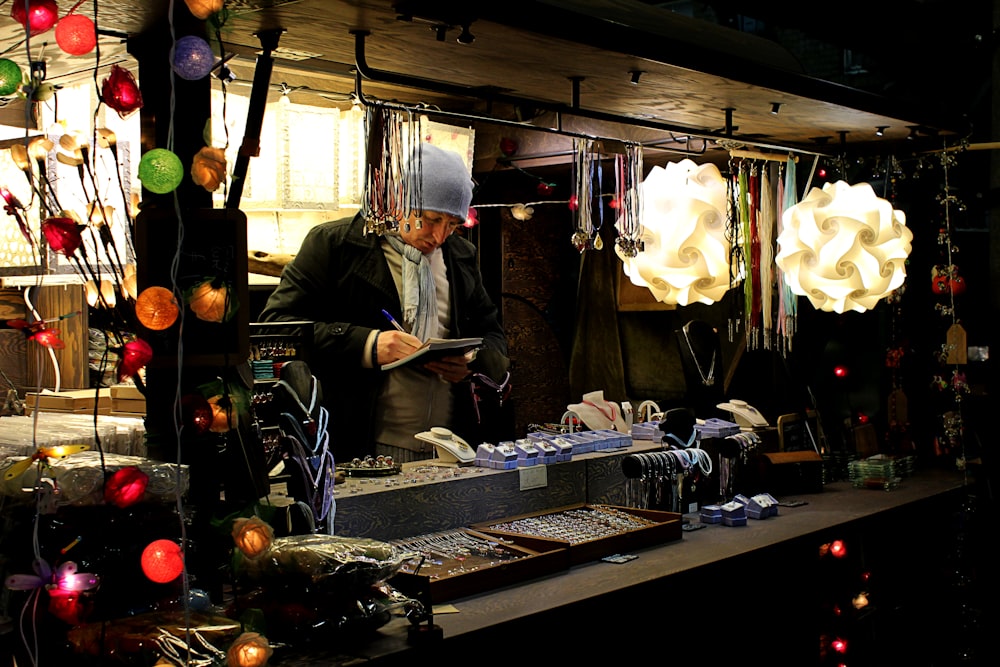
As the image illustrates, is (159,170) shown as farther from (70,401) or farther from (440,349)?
(440,349)

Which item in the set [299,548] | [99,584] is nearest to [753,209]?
[299,548]

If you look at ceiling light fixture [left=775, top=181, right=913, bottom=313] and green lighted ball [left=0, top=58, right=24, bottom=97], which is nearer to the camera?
green lighted ball [left=0, top=58, right=24, bottom=97]

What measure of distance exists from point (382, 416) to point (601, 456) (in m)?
0.93

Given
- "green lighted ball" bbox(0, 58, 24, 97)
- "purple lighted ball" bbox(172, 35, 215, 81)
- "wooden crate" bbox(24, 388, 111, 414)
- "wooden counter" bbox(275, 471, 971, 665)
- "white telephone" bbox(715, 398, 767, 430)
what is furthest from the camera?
"white telephone" bbox(715, 398, 767, 430)

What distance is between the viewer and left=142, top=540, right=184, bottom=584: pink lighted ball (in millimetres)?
2244

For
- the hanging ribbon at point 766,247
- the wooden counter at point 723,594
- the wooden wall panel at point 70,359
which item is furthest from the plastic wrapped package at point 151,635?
the hanging ribbon at point 766,247

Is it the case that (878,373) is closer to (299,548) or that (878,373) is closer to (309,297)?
(309,297)

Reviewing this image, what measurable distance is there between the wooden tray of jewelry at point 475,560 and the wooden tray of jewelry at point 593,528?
0.06m

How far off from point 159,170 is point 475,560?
Answer: 1620 mm

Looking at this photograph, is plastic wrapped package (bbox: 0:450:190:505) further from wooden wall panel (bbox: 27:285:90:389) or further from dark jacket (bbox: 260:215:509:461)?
dark jacket (bbox: 260:215:509:461)

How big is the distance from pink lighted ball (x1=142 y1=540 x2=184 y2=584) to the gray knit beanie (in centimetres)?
191

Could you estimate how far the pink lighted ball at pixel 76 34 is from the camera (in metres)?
2.11

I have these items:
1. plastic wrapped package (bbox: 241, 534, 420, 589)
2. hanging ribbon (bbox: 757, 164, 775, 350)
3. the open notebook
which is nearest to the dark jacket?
the open notebook

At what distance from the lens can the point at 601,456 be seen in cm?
425
